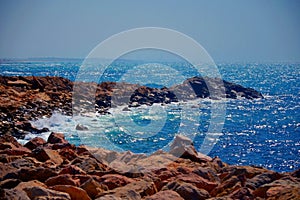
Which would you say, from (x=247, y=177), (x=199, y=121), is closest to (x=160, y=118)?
Result: (x=199, y=121)

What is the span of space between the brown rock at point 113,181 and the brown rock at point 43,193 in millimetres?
1403

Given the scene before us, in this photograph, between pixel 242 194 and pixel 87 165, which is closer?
pixel 242 194

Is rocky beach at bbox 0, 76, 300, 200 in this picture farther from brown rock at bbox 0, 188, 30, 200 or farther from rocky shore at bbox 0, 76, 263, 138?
rocky shore at bbox 0, 76, 263, 138

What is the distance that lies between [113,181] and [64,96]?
1400 inches

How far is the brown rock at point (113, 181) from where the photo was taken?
282 inches

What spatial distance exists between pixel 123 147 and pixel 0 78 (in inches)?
1010

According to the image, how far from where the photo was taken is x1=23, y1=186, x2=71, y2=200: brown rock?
569 centimetres

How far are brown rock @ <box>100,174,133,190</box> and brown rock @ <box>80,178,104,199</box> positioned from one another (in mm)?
439

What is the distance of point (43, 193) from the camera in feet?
18.9

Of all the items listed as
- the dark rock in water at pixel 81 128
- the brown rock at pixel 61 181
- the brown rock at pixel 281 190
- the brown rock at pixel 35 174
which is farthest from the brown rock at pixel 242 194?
the dark rock in water at pixel 81 128

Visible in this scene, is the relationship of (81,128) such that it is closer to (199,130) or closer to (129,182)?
(199,130)

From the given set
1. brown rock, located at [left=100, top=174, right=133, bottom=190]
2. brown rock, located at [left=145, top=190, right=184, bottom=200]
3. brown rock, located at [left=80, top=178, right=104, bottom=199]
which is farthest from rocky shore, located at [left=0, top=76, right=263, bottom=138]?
brown rock, located at [left=145, top=190, right=184, bottom=200]

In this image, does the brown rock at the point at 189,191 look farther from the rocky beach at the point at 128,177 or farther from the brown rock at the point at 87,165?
the brown rock at the point at 87,165

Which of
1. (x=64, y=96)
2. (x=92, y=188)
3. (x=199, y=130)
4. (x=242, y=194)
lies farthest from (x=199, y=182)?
(x=64, y=96)
